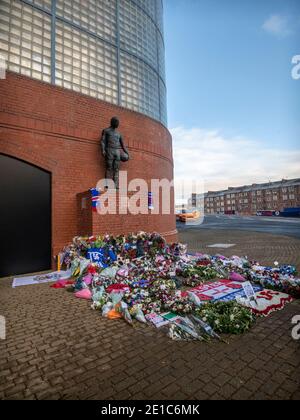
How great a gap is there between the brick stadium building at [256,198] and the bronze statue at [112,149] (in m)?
87.7

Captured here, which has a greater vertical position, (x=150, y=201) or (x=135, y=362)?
(x=150, y=201)

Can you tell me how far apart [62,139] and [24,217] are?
9.06 ft

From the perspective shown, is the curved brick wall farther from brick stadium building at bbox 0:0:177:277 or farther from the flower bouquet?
the flower bouquet

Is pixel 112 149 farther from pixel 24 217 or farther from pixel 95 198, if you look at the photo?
pixel 24 217

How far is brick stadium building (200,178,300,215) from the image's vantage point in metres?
91.5

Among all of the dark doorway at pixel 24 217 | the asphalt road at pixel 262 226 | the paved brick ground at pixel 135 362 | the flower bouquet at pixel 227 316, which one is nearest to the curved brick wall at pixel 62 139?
the dark doorway at pixel 24 217

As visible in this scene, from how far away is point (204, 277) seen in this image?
598 cm

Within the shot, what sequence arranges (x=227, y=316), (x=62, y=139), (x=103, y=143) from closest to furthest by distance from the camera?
(x=227, y=316) < (x=62, y=139) < (x=103, y=143)

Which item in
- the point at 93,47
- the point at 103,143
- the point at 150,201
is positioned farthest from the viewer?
the point at 150,201

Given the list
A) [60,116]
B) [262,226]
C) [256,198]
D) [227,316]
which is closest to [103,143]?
[60,116]

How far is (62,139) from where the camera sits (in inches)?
303

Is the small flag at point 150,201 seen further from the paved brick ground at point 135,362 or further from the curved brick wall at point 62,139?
the paved brick ground at point 135,362

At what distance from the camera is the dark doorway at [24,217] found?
6605mm
